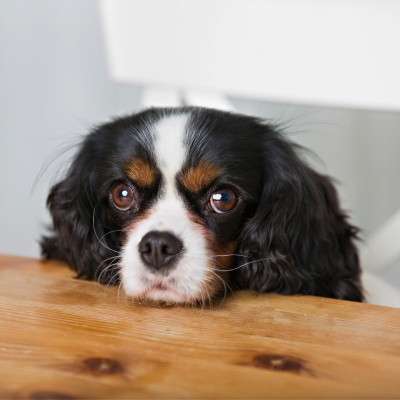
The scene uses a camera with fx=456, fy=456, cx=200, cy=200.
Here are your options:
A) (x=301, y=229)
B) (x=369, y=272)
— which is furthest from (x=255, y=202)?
(x=369, y=272)

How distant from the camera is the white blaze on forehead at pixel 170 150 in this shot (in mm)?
1434

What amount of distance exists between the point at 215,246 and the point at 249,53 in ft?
3.77

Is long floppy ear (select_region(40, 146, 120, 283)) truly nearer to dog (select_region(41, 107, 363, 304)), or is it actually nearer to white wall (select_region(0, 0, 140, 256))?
dog (select_region(41, 107, 363, 304))

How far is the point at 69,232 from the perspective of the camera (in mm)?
1644

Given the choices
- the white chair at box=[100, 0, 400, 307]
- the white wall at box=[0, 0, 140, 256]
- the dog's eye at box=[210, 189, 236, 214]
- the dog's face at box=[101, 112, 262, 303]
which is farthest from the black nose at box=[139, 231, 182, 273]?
the white wall at box=[0, 0, 140, 256]

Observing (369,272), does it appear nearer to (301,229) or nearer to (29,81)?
(301,229)

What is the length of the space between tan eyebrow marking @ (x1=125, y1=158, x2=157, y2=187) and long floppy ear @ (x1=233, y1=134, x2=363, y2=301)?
351 millimetres

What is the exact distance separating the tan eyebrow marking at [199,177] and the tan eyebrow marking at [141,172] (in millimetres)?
104

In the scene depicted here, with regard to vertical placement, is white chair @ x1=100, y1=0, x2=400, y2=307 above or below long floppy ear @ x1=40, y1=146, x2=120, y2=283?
above

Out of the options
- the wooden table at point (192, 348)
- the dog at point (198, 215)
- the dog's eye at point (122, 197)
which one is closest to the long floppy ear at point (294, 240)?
the dog at point (198, 215)

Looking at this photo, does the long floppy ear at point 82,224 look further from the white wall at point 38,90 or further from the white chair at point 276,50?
the white wall at point 38,90

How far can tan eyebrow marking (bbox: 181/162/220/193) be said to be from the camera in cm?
142

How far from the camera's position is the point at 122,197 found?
5.01 feet

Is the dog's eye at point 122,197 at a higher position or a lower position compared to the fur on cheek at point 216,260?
higher
